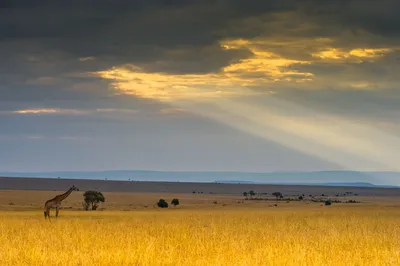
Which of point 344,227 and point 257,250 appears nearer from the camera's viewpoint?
point 257,250

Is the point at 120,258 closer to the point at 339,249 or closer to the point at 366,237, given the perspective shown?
the point at 339,249

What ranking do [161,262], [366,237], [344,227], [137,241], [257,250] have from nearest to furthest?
[161,262], [257,250], [137,241], [366,237], [344,227]

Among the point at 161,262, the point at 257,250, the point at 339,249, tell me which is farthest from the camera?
the point at 339,249

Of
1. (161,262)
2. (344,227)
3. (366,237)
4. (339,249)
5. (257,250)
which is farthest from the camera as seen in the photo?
(344,227)

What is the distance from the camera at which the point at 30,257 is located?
616 inches

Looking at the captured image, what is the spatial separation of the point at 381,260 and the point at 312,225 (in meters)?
13.4

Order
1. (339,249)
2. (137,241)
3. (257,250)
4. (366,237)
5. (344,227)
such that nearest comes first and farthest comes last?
(257,250) < (339,249) < (137,241) < (366,237) < (344,227)

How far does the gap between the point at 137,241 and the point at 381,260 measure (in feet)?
22.6

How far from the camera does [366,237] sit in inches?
850

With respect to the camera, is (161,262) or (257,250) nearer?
(161,262)

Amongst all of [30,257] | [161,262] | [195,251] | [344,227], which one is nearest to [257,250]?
[195,251]

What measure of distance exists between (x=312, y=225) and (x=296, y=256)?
13973 millimetres

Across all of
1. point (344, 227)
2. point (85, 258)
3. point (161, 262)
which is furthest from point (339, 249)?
point (344, 227)

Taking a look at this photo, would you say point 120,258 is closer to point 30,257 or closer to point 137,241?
point 30,257
